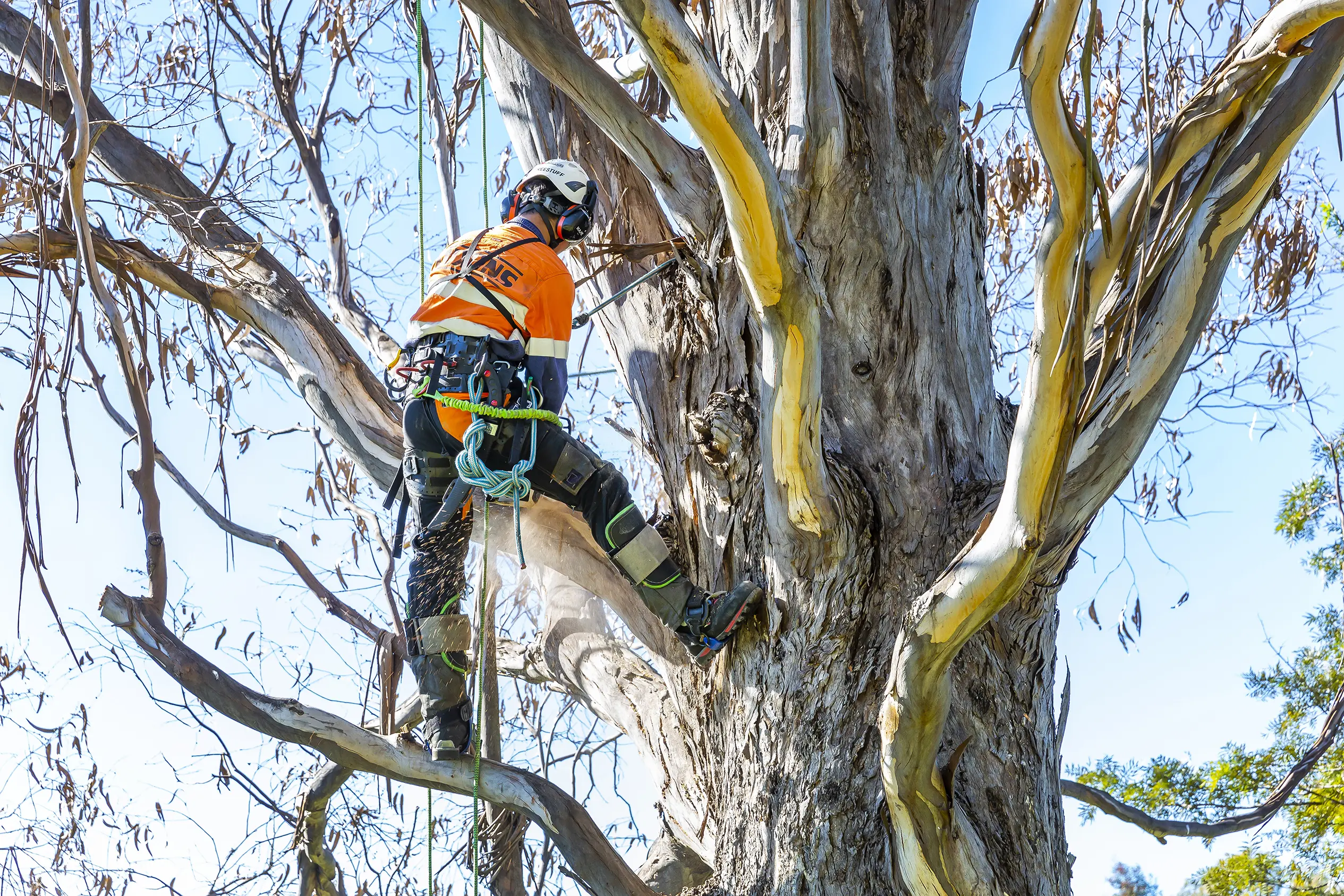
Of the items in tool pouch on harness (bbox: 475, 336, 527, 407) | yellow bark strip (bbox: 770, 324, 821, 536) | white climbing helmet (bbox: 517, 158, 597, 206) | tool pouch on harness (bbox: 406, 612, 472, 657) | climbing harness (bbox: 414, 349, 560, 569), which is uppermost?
white climbing helmet (bbox: 517, 158, 597, 206)

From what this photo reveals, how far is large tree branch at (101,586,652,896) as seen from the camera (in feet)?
9.36

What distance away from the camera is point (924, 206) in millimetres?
3133

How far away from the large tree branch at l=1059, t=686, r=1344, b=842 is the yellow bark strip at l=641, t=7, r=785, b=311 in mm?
2047

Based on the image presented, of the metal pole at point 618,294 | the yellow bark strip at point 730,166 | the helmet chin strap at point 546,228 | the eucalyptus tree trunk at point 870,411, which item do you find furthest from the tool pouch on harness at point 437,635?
the yellow bark strip at point 730,166

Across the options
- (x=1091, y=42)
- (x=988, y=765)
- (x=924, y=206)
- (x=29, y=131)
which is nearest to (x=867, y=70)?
(x=924, y=206)

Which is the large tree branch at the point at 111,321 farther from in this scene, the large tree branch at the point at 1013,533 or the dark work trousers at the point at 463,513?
the large tree branch at the point at 1013,533

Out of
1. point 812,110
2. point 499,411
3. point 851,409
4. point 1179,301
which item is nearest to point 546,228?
point 499,411

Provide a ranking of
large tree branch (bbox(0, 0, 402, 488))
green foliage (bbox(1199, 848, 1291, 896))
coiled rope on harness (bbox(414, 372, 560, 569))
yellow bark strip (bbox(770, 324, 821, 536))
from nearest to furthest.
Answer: yellow bark strip (bbox(770, 324, 821, 536)) < coiled rope on harness (bbox(414, 372, 560, 569)) < large tree branch (bbox(0, 0, 402, 488)) < green foliage (bbox(1199, 848, 1291, 896))

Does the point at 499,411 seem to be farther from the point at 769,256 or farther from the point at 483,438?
the point at 769,256

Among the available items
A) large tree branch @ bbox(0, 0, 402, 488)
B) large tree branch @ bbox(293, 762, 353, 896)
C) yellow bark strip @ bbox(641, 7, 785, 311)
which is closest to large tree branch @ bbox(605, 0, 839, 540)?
yellow bark strip @ bbox(641, 7, 785, 311)

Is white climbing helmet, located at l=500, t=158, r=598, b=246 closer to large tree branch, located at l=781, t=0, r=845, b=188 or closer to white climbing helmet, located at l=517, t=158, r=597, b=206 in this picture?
white climbing helmet, located at l=517, t=158, r=597, b=206

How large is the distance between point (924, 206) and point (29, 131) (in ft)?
8.53

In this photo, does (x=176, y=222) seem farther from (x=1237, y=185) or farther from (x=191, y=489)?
(x=1237, y=185)

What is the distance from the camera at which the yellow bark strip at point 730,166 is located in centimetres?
221
